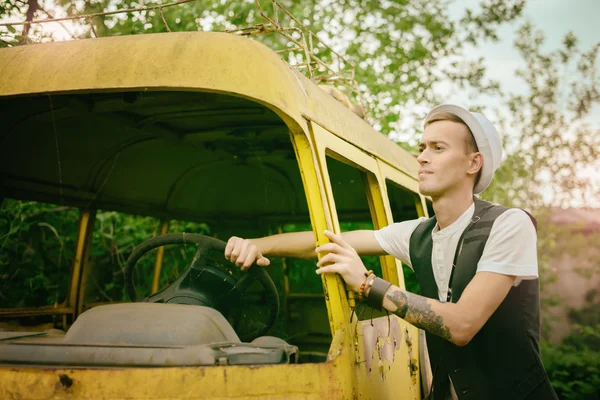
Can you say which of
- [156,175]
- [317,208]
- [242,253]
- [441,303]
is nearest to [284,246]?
[242,253]

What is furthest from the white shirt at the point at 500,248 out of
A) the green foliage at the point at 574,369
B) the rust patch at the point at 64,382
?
the green foliage at the point at 574,369

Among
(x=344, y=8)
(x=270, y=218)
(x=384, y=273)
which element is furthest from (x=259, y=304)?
(x=344, y=8)

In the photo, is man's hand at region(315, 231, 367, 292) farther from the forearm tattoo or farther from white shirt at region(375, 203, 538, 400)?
white shirt at region(375, 203, 538, 400)

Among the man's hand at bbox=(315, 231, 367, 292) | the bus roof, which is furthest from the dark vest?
the bus roof

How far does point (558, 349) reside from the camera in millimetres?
9156

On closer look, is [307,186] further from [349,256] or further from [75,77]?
[75,77]

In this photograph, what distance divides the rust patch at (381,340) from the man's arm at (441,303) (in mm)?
277

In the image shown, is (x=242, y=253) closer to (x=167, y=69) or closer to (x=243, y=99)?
(x=243, y=99)

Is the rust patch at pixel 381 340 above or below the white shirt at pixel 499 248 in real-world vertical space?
below

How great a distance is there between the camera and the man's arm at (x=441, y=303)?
202cm

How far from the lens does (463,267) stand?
2.17 meters

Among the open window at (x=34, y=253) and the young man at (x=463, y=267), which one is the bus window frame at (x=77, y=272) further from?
the young man at (x=463, y=267)

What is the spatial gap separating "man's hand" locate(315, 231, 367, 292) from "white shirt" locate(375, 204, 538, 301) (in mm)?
425

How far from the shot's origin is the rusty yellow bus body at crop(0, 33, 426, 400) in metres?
1.78
